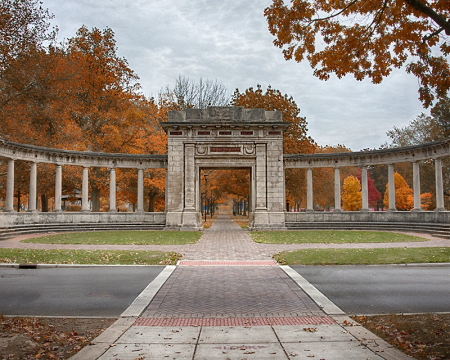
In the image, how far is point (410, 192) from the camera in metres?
58.7

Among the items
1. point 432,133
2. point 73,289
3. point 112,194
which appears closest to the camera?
point 73,289

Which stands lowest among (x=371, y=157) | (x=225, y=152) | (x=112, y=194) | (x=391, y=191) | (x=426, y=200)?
(x=426, y=200)

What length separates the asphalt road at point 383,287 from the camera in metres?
8.31

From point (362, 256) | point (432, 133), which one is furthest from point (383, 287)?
point (432, 133)

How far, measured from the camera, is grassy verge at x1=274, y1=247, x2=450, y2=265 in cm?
1369

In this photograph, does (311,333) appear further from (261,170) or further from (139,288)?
(261,170)

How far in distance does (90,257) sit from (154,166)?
2012cm

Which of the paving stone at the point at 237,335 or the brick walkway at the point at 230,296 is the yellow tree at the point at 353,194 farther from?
the paving stone at the point at 237,335

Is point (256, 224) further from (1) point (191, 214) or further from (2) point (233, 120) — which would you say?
(2) point (233, 120)

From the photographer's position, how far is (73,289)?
998 centimetres

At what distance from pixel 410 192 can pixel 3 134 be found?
5495cm

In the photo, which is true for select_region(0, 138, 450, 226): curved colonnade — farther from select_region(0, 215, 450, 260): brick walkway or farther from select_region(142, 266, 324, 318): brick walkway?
select_region(142, 266, 324, 318): brick walkway

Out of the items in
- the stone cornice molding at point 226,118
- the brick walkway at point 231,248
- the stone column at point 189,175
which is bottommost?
the brick walkway at point 231,248

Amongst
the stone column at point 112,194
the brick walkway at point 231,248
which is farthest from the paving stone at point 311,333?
the stone column at point 112,194
